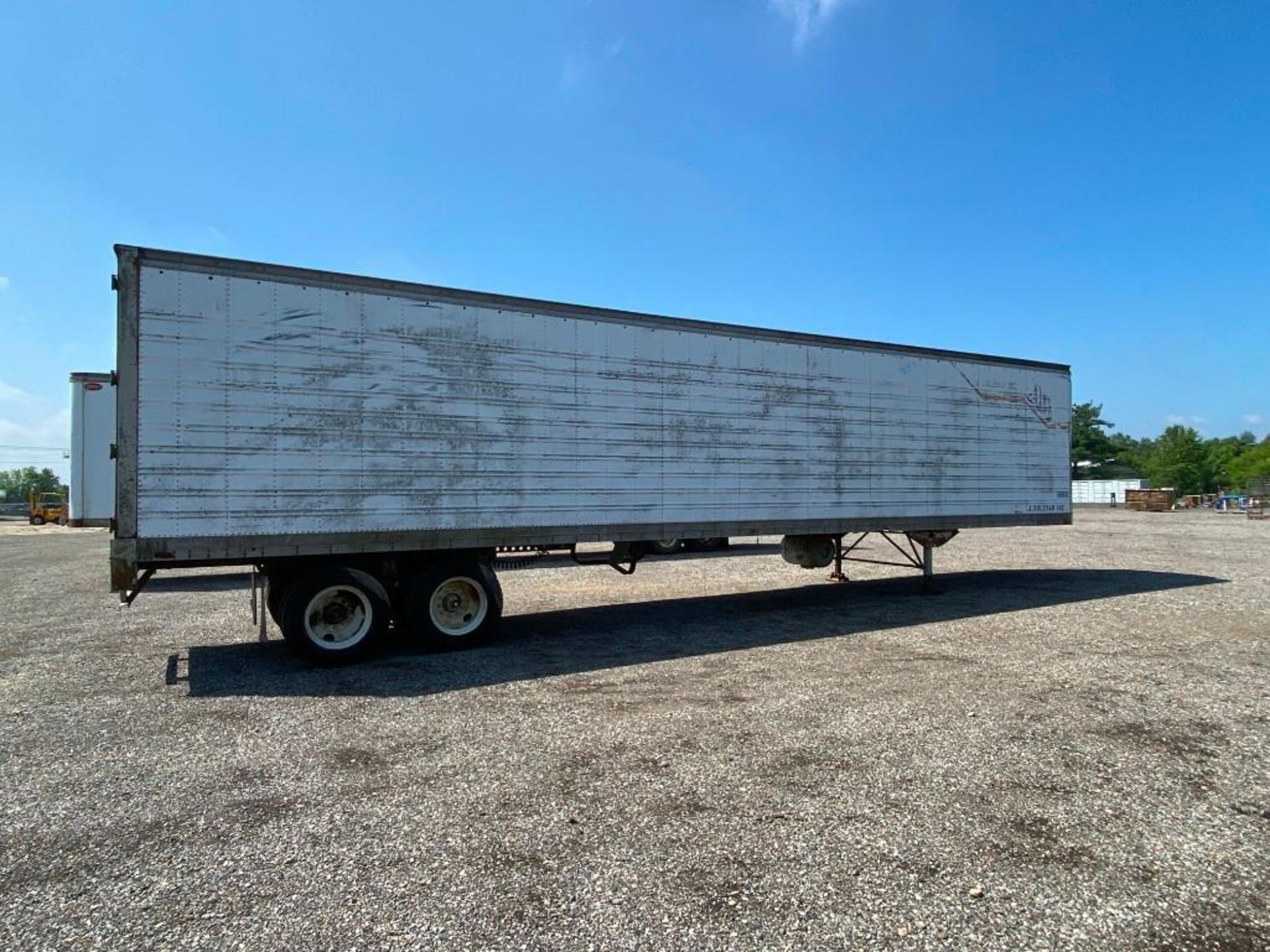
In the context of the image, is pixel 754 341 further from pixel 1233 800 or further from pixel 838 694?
pixel 1233 800

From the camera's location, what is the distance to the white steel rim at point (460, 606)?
358 inches

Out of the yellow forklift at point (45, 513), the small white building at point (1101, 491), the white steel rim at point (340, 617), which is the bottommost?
the white steel rim at point (340, 617)

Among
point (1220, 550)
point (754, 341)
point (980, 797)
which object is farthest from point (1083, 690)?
point (1220, 550)

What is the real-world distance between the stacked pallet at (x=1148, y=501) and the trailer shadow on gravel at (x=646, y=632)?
46.8m

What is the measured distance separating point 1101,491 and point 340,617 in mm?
79207

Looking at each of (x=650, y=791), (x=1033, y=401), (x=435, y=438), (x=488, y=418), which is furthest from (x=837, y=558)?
(x=650, y=791)

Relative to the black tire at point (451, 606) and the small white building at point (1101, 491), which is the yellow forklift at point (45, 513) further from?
the small white building at point (1101, 491)

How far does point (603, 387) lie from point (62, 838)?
22.9 feet

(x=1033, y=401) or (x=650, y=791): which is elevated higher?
(x=1033, y=401)

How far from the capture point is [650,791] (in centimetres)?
475

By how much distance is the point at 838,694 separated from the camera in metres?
6.91

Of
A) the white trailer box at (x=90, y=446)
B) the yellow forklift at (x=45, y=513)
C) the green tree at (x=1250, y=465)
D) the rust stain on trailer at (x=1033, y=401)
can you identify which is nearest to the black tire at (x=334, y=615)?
the white trailer box at (x=90, y=446)

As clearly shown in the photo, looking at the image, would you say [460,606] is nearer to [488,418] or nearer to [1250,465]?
[488,418]

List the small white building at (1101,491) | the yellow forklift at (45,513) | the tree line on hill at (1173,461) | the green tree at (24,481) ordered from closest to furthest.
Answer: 1. the yellow forklift at (45,513)
2. the small white building at (1101,491)
3. the tree line on hill at (1173,461)
4. the green tree at (24,481)
